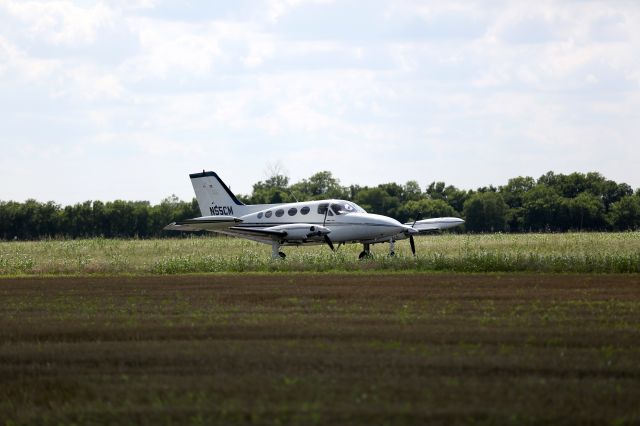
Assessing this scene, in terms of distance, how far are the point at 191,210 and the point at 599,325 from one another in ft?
317

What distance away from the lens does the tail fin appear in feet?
150

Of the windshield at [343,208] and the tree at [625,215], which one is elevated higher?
the tree at [625,215]

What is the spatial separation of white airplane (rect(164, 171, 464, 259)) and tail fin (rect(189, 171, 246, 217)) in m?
1.08

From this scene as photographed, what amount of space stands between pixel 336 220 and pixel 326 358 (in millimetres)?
26425

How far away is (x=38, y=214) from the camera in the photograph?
379 feet

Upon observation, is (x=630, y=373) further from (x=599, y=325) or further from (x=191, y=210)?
(x=191, y=210)

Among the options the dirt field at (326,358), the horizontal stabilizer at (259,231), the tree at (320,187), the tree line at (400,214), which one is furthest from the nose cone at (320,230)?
the tree at (320,187)

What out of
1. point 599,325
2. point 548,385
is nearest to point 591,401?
point 548,385

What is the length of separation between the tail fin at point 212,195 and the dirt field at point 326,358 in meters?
21.5

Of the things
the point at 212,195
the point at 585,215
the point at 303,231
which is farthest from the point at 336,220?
the point at 585,215

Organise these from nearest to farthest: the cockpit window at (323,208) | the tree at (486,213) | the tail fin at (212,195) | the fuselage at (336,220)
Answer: the fuselage at (336,220), the cockpit window at (323,208), the tail fin at (212,195), the tree at (486,213)

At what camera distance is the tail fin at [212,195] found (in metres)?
45.6

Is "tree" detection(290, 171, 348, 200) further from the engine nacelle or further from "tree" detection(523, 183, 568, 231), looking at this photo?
the engine nacelle

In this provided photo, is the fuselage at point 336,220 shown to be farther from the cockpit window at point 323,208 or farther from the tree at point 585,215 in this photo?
the tree at point 585,215
